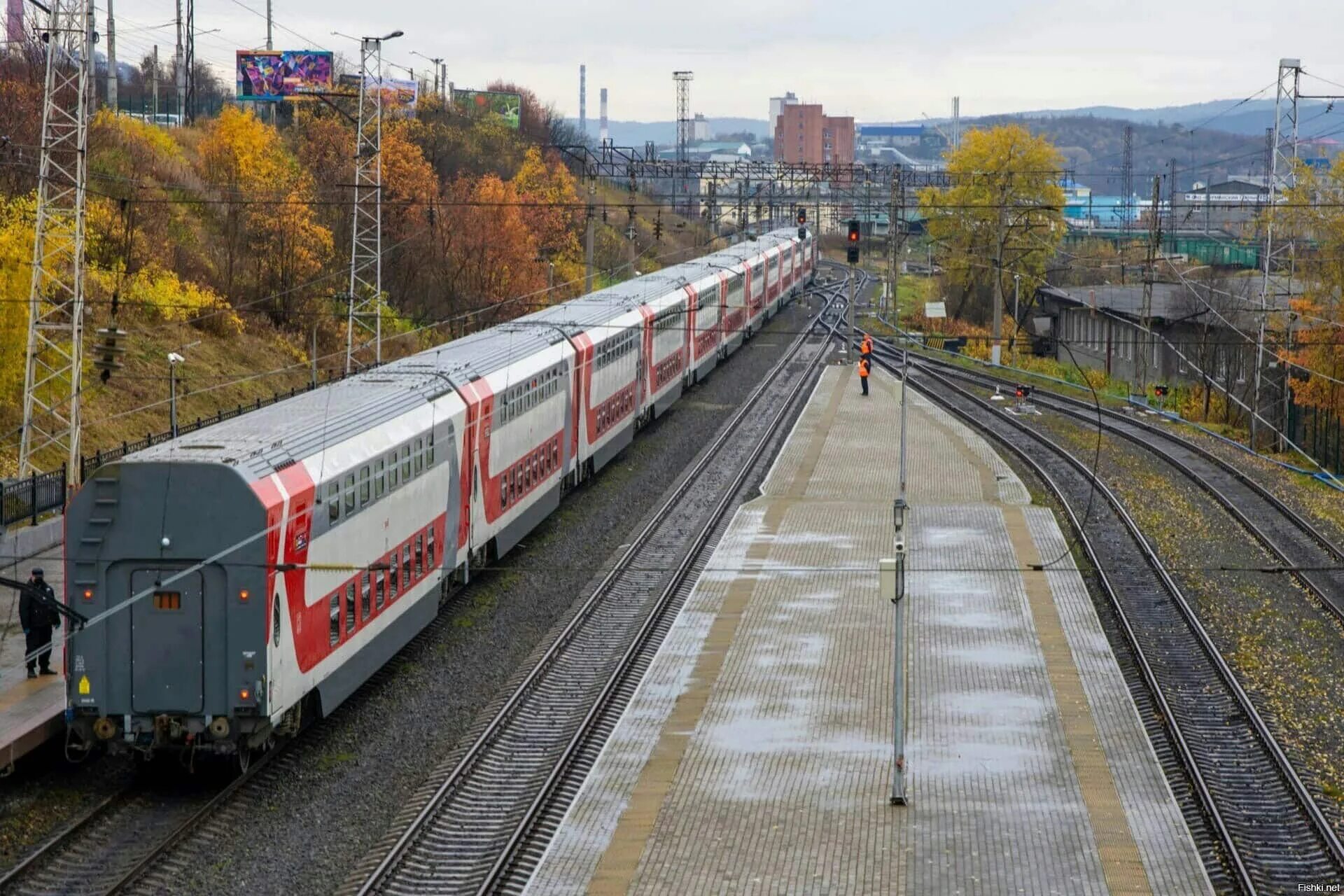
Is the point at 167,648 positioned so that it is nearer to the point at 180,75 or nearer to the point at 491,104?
the point at 180,75

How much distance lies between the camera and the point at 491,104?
106 m

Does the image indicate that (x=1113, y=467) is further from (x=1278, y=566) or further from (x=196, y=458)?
(x=196, y=458)

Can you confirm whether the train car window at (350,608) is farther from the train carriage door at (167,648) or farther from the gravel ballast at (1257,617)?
the gravel ballast at (1257,617)

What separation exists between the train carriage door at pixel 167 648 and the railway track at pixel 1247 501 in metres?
14.7

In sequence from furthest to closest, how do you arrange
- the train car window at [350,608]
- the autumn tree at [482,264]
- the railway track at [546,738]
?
1. the autumn tree at [482,264]
2. the train car window at [350,608]
3. the railway track at [546,738]

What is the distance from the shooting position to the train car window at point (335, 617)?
66.4 feet

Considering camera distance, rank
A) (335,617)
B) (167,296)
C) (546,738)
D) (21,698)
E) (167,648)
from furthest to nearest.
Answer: (167,296), (546,738), (21,698), (335,617), (167,648)

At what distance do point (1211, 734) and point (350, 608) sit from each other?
11.4 meters

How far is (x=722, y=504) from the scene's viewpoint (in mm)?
36625

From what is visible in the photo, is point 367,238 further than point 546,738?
Yes

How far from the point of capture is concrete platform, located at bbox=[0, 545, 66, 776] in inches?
732

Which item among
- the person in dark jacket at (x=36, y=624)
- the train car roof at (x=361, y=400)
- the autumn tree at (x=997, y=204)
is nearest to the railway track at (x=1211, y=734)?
the train car roof at (x=361, y=400)

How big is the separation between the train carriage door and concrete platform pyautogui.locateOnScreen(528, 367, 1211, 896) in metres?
4.45

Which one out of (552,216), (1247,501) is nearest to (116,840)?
(1247,501)
